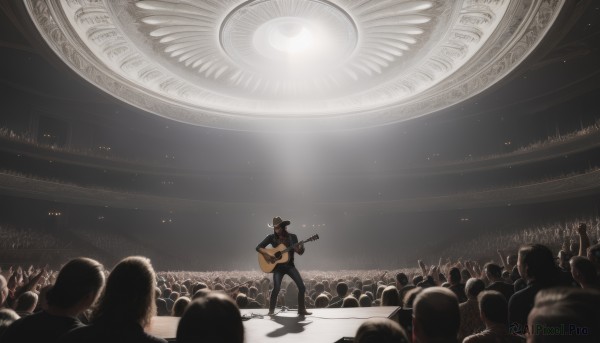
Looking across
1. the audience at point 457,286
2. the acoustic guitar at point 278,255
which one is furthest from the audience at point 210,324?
the audience at point 457,286

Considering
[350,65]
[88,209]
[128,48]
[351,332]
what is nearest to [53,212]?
[88,209]

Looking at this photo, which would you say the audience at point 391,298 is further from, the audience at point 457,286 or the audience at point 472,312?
the audience at point 472,312

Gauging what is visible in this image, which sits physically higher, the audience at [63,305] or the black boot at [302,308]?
the audience at [63,305]

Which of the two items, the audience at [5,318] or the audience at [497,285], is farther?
the audience at [497,285]

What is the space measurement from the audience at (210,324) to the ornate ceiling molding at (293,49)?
14617 mm

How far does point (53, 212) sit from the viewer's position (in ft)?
85.5

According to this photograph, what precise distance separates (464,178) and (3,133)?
107 feet

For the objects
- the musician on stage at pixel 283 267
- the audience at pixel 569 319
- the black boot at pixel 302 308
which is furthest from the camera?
the musician on stage at pixel 283 267

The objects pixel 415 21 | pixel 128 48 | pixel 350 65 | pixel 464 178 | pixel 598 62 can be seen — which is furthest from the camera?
pixel 464 178

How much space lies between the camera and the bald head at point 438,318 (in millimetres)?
2428

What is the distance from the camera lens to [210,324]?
1978 mm

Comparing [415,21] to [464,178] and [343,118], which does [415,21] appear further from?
[464,178]

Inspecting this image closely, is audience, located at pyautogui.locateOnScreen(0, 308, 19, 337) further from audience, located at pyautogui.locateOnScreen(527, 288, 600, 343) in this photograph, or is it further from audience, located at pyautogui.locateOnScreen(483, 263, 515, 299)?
audience, located at pyautogui.locateOnScreen(483, 263, 515, 299)

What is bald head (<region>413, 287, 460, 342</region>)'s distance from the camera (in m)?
2.43
